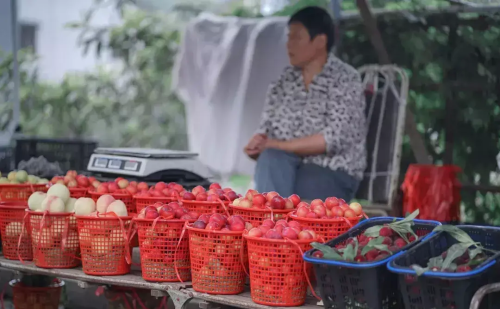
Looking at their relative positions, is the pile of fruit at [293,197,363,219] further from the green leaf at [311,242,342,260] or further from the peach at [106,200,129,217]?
the peach at [106,200,129,217]

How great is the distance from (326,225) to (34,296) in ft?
6.07

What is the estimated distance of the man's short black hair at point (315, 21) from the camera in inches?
188

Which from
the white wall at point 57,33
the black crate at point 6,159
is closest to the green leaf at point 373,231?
the black crate at point 6,159

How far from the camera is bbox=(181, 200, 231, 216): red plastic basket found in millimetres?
3100

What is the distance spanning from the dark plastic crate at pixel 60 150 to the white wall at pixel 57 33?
636cm

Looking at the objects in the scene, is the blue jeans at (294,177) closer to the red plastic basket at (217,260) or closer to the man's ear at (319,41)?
the man's ear at (319,41)

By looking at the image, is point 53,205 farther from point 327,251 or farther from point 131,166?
point 327,251

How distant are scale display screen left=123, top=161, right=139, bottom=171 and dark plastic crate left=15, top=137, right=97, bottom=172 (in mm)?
755

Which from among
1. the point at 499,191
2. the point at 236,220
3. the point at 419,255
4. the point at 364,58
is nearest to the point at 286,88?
the point at 364,58

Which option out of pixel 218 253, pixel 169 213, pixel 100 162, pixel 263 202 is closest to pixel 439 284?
pixel 218 253

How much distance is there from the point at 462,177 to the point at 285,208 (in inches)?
→ 121

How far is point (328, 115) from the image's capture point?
4586mm

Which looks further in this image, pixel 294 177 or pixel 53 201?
pixel 294 177

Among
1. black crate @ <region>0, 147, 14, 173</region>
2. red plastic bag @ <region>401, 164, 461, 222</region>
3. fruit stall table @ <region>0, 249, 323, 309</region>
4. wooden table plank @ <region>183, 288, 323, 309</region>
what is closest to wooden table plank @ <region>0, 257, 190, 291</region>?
fruit stall table @ <region>0, 249, 323, 309</region>
